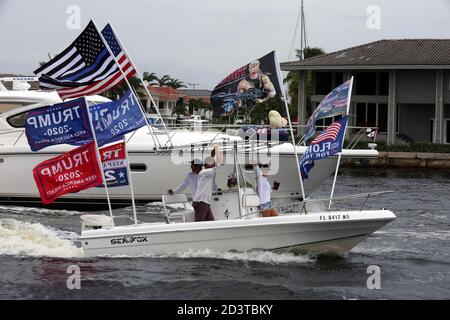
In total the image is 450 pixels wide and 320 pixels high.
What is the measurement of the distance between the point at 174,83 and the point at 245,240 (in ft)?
327

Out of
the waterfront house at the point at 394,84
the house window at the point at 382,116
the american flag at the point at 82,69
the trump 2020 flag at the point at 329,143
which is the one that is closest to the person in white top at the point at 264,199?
the trump 2020 flag at the point at 329,143

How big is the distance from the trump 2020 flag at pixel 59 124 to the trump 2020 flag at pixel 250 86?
2.34m

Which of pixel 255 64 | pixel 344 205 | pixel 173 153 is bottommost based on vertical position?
pixel 344 205

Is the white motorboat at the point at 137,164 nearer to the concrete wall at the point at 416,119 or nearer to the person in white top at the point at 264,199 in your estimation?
the person in white top at the point at 264,199

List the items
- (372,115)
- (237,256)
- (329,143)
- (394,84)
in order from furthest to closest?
(372,115) → (394,84) → (329,143) → (237,256)

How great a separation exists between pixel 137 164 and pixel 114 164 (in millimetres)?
7024

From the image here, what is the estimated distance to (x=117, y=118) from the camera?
45.9ft

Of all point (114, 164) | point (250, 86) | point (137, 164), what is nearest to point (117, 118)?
point (114, 164)

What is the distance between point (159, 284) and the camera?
12.5 metres

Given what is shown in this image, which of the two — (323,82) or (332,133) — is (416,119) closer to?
Answer: (323,82)

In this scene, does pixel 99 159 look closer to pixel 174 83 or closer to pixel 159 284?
pixel 159 284

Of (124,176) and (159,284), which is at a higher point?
(124,176)

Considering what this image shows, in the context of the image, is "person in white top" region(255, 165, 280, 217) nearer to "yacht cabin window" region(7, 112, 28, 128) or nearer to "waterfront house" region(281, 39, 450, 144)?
"yacht cabin window" region(7, 112, 28, 128)
